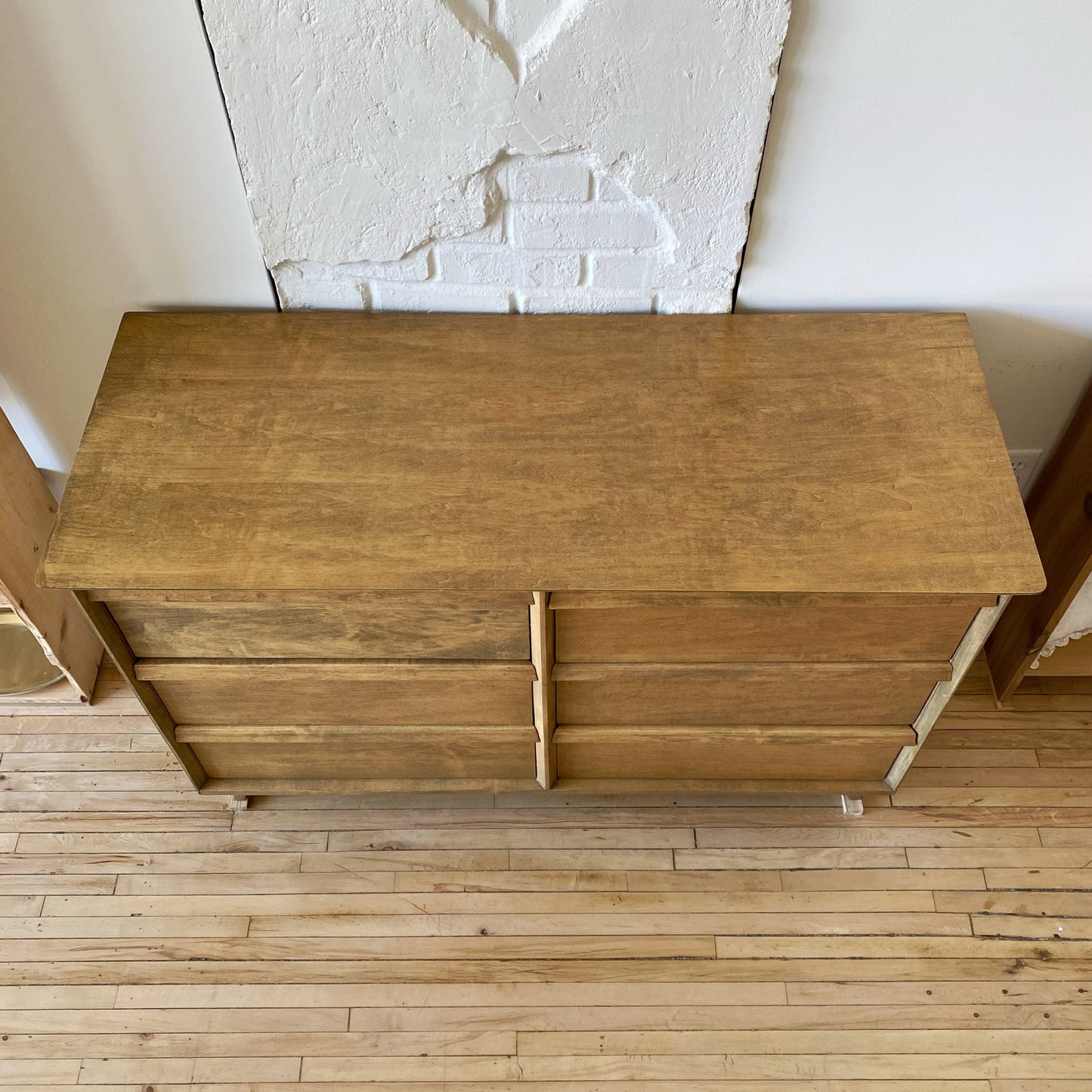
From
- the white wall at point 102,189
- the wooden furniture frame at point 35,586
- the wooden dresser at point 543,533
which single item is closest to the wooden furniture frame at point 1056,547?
the wooden dresser at point 543,533

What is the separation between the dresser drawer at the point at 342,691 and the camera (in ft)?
4.49

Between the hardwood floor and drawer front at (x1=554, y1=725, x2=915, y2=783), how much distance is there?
0.13m

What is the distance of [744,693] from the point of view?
1.43m

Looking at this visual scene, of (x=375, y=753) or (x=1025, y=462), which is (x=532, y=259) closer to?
(x=375, y=753)

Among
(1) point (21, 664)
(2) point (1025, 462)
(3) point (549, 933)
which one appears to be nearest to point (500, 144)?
(2) point (1025, 462)

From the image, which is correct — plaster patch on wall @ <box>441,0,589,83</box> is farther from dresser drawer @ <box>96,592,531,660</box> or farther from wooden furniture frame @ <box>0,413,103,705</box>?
wooden furniture frame @ <box>0,413,103,705</box>

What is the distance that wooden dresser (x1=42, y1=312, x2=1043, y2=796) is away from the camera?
3.99 feet

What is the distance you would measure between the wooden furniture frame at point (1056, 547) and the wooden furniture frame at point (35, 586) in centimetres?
167

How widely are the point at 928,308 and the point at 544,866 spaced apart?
1073 mm

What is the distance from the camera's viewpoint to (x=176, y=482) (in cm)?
128

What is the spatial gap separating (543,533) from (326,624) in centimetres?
31

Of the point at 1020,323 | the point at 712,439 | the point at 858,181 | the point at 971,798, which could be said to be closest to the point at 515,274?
the point at 712,439

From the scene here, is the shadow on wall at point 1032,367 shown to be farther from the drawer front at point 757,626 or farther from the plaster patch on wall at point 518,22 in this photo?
the plaster patch on wall at point 518,22

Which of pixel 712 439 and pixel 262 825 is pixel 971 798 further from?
pixel 262 825
